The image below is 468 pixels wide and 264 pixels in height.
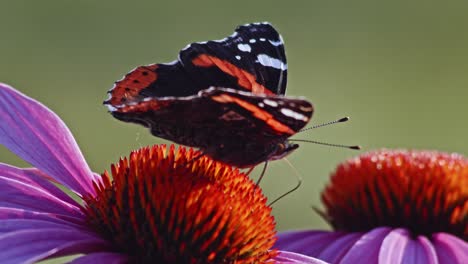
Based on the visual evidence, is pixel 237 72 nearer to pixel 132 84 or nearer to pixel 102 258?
pixel 132 84

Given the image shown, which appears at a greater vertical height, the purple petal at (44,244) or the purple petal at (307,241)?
the purple petal at (44,244)

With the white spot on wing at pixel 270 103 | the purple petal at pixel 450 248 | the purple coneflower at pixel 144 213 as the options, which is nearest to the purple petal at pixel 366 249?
the purple petal at pixel 450 248

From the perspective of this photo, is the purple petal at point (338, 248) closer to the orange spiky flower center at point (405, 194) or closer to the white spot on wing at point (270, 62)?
the orange spiky flower center at point (405, 194)

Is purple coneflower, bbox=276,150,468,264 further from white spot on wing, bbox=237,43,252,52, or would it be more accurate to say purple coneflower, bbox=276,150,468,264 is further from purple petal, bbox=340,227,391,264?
white spot on wing, bbox=237,43,252,52

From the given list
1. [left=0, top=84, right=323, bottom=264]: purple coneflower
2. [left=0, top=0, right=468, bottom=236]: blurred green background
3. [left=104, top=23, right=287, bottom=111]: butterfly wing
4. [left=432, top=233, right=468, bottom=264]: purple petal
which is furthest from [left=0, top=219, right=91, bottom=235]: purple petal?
[left=0, top=0, right=468, bottom=236]: blurred green background

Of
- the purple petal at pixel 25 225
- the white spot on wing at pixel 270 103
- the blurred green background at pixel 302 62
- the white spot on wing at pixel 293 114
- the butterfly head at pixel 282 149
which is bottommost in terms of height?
the blurred green background at pixel 302 62

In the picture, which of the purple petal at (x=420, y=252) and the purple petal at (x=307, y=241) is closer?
the purple petal at (x=420, y=252)

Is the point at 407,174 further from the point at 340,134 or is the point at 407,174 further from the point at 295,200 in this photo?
the point at 340,134
